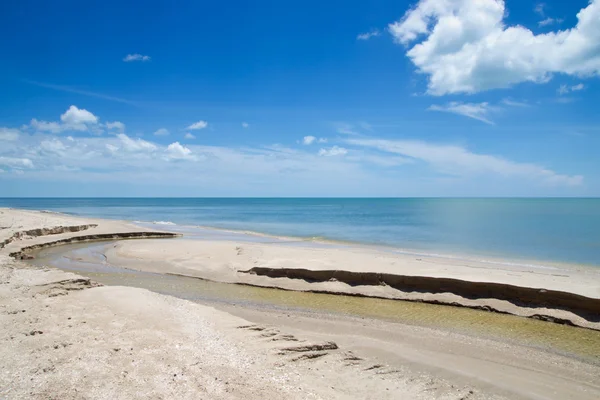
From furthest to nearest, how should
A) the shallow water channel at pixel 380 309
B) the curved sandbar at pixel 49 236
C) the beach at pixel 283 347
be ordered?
the curved sandbar at pixel 49 236
the shallow water channel at pixel 380 309
the beach at pixel 283 347

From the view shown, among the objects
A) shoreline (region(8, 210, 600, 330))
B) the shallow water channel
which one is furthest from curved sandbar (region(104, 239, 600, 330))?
the shallow water channel

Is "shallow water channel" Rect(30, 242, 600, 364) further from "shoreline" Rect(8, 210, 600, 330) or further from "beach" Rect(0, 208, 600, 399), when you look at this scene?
"shoreline" Rect(8, 210, 600, 330)

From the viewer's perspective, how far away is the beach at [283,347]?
6.10 metres

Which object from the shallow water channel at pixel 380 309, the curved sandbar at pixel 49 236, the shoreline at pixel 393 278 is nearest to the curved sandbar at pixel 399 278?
the shoreline at pixel 393 278

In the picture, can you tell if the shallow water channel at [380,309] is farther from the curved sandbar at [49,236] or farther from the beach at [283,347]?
the curved sandbar at [49,236]

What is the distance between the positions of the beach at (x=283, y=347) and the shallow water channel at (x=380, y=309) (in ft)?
1.23

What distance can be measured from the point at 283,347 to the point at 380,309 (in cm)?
547

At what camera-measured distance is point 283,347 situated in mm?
7836

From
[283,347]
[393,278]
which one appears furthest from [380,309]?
[283,347]

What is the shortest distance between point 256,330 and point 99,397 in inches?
154

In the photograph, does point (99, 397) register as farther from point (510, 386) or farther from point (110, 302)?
point (510, 386)

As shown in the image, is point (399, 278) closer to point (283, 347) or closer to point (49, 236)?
point (283, 347)

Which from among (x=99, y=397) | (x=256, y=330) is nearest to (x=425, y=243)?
(x=256, y=330)

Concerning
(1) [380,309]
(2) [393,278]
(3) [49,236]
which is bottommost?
(3) [49,236]
